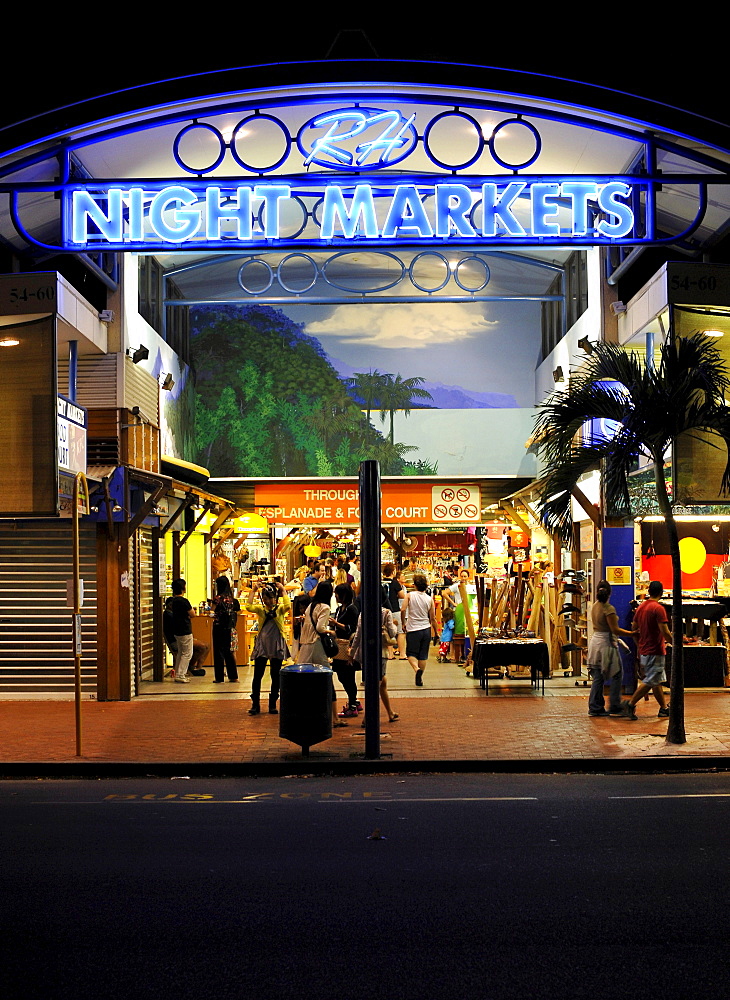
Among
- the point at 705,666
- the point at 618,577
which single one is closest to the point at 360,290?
the point at 618,577

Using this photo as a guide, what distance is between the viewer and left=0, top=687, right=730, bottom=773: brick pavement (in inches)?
475

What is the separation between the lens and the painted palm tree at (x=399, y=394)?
29.0m

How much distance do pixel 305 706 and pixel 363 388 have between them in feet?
58.6

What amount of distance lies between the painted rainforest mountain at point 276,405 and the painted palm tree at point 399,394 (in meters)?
0.03

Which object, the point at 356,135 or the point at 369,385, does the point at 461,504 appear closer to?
the point at 369,385

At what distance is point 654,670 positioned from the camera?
1470 cm

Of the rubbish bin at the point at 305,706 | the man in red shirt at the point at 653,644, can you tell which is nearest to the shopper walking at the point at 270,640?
the rubbish bin at the point at 305,706

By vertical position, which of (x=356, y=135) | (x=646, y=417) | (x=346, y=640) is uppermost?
(x=356, y=135)

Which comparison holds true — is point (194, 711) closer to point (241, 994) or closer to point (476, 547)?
point (241, 994)

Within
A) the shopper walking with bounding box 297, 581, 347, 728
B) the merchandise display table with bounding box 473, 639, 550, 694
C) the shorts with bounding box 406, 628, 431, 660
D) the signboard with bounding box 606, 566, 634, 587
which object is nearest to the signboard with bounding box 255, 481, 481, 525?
the shorts with bounding box 406, 628, 431, 660

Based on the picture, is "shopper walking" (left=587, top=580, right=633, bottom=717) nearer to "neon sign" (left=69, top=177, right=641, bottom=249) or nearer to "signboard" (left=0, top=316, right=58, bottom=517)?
"neon sign" (left=69, top=177, right=641, bottom=249)

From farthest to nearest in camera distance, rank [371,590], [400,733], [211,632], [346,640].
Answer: [211,632] < [346,640] < [400,733] < [371,590]

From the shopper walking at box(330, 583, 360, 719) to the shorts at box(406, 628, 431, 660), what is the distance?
3.36m

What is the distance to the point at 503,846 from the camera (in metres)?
7.77
